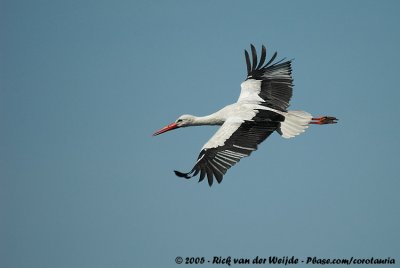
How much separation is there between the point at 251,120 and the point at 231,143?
0.77 metres

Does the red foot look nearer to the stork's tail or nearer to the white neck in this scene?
the stork's tail

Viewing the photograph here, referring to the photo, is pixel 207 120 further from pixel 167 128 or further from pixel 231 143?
pixel 231 143

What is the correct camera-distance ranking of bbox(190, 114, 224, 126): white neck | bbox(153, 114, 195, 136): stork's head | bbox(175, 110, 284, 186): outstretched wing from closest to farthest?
bbox(175, 110, 284, 186): outstretched wing → bbox(190, 114, 224, 126): white neck → bbox(153, 114, 195, 136): stork's head

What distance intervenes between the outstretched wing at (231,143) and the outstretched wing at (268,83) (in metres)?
0.44

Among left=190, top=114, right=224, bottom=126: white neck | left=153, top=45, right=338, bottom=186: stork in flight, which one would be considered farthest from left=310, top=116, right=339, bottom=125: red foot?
left=190, top=114, right=224, bottom=126: white neck

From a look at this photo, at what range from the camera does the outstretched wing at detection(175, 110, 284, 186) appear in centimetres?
855

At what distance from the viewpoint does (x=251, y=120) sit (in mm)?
9664

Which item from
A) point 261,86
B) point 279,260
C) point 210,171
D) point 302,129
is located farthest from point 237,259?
point 261,86

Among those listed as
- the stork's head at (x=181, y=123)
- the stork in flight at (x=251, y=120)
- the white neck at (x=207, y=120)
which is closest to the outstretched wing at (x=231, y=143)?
the stork in flight at (x=251, y=120)

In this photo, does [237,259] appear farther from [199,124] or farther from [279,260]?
[199,124]

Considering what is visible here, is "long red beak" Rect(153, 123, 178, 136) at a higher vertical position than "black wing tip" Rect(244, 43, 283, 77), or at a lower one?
lower

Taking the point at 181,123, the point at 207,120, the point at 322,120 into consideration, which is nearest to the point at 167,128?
the point at 181,123

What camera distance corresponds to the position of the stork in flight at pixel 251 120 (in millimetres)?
8773

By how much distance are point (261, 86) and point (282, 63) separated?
2.03 feet
